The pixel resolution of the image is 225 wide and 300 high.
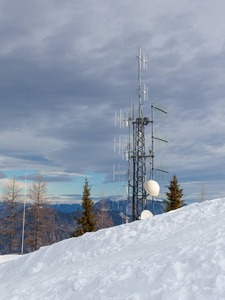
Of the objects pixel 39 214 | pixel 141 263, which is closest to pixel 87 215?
→ pixel 39 214

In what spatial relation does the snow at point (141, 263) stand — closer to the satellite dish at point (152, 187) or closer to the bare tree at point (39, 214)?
the satellite dish at point (152, 187)

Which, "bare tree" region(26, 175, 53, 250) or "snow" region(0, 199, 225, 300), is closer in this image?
"snow" region(0, 199, 225, 300)

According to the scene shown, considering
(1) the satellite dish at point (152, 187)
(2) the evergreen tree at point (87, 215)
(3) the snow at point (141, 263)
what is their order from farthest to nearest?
1. (2) the evergreen tree at point (87, 215)
2. (1) the satellite dish at point (152, 187)
3. (3) the snow at point (141, 263)

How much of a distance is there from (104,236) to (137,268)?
16.2 ft

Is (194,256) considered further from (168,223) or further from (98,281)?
(168,223)

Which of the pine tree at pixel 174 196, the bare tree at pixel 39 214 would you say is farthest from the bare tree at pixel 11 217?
the pine tree at pixel 174 196

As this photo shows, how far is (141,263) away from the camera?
308 inches

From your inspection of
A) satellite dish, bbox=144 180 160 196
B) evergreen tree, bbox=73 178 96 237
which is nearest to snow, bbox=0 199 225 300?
satellite dish, bbox=144 180 160 196

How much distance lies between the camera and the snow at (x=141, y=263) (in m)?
6.36

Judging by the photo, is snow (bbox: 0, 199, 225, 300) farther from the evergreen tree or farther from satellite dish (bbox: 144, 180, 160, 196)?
the evergreen tree

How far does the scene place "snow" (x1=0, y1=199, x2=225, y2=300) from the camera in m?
6.36

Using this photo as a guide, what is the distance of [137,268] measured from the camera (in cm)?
755

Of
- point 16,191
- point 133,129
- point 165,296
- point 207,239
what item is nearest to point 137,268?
point 165,296

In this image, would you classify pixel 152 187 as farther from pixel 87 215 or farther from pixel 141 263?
pixel 141 263
